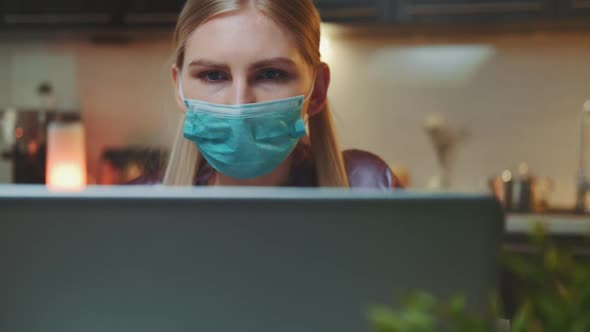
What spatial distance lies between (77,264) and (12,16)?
2656mm

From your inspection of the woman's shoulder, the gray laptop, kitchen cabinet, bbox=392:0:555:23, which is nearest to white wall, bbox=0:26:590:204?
kitchen cabinet, bbox=392:0:555:23

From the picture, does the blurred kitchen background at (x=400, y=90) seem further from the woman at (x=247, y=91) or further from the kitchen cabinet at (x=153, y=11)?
the woman at (x=247, y=91)

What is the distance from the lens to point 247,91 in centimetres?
94

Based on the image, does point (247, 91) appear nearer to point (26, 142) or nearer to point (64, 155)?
point (64, 155)

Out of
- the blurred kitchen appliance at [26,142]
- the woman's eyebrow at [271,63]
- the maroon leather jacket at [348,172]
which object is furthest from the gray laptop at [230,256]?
the blurred kitchen appliance at [26,142]

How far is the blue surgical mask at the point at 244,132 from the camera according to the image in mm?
950

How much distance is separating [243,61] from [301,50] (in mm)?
106

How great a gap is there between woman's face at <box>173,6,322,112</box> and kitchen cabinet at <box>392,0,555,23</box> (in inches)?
67.5

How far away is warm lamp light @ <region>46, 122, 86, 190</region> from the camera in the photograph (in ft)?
8.56

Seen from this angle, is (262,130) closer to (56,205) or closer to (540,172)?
(56,205)

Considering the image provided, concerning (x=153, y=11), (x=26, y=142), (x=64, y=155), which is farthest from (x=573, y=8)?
(x=26, y=142)

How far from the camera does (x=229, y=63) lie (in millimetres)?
924

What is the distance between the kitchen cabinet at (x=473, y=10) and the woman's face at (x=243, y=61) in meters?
1.71

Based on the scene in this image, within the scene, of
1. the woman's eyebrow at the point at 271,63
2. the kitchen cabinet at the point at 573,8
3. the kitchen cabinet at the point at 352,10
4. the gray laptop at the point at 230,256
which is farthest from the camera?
the kitchen cabinet at the point at 352,10
